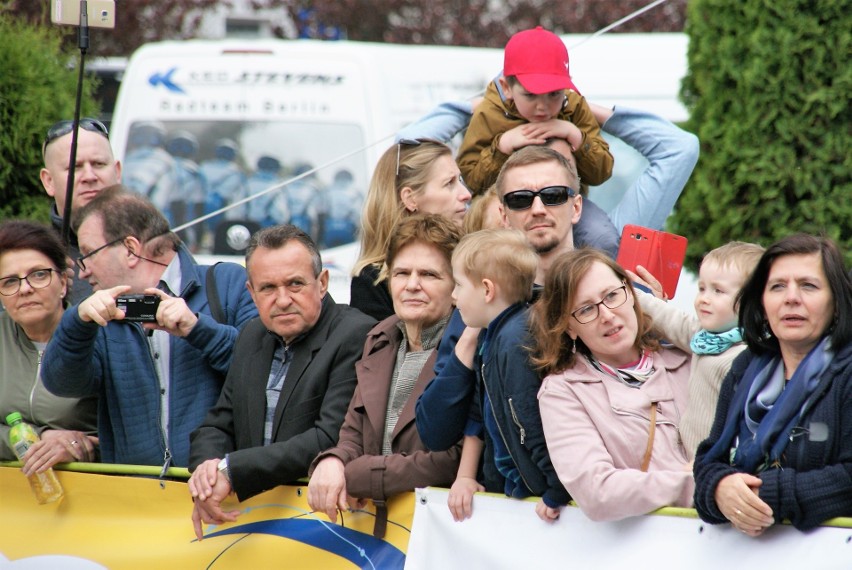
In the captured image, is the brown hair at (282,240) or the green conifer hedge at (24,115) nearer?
the brown hair at (282,240)

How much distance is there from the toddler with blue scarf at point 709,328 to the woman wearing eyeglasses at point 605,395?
92 millimetres

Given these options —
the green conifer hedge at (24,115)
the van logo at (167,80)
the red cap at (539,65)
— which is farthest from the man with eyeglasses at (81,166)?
the van logo at (167,80)

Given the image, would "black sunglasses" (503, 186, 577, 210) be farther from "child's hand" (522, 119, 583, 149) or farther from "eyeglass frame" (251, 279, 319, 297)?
"eyeglass frame" (251, 279, 319, 297)

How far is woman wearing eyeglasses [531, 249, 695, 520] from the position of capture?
423 cm

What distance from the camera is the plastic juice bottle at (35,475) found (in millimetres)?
5703

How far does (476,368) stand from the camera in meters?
4.62

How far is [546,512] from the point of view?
4.45m

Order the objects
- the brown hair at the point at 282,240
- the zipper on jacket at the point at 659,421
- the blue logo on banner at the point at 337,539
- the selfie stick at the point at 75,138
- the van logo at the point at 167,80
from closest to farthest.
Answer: the zipper on jacket at the point at 659,421, the blue logo on banner at the point at 337,539, the brown hair at the point at 282,240, the selfie stick at the point at 75,138, the van logo at the point at 167,80

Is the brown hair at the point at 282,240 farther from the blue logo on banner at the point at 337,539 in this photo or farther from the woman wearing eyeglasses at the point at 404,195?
the blue logo on banner at the point at 337,539

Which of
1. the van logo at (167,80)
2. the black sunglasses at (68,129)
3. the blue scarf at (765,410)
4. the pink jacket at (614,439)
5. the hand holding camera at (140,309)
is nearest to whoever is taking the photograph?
the blue scarf at (765,410)

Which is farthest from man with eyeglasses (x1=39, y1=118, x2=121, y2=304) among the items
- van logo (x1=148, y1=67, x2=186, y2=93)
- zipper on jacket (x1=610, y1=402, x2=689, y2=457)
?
van logo (x1=148, y1=67, x2=186, y2=93)

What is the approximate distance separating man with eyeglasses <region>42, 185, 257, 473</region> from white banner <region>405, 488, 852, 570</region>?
1.29 meters

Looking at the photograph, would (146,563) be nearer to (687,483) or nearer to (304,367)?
(304,367)

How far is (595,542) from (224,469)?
4.95ft
